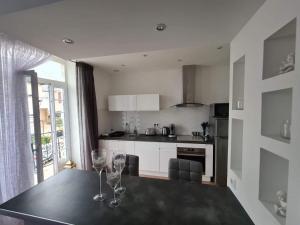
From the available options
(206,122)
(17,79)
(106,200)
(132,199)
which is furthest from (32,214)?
(206,122)

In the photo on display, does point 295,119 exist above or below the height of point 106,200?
above

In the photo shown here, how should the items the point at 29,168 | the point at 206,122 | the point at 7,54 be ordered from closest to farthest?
1. the point at 7,54
2. the point at 29,168
3. the point at 206,122

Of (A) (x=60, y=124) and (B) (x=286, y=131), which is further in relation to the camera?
(A) (x=60, y=124)

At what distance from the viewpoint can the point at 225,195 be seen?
4.12ft

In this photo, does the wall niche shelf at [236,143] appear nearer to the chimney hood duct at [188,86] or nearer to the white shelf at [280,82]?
the white shelf at [280,82]

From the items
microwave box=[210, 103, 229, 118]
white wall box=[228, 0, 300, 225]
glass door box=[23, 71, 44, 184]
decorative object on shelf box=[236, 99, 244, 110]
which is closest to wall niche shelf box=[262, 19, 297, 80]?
white wall box=[228, 0, 300, 225]

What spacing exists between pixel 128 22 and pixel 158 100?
97.3 inches

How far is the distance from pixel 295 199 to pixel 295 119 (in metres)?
0.36

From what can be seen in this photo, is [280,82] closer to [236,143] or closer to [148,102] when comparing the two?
[236,143]

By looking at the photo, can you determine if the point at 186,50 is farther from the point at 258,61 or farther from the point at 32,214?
the point at 32,214

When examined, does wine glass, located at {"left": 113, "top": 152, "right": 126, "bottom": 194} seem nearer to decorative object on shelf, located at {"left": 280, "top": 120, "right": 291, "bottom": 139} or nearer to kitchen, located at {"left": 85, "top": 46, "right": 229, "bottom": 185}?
decorative object on shelf, located at {"left": 280, "top": 120, "right": 291, "bottom": 139}

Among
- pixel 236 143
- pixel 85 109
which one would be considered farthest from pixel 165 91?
pixel 236 143

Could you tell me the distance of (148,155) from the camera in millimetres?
3385

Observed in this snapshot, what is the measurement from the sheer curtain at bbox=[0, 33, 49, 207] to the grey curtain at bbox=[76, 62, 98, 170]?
1092 mm
